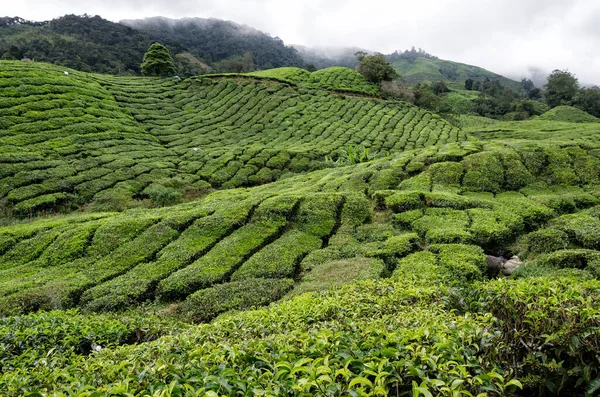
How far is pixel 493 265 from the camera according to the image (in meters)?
10.2

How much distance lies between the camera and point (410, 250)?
11.1 metres

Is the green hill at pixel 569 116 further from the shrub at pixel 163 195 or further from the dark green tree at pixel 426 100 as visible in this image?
the shrub at pixel 163 195

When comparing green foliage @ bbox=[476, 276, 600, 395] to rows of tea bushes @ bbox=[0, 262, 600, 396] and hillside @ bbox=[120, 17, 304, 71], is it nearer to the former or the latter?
rows of tea bushes @ bbox=[0, 262, 600, 396]

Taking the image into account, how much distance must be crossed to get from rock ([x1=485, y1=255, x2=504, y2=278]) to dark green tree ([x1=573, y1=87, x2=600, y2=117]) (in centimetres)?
8507

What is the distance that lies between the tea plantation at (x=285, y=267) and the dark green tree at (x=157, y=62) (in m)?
23.6

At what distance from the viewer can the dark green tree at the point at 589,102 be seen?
73500 millimetres

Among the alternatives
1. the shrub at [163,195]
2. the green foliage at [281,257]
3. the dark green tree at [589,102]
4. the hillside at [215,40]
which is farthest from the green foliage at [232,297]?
the hillside at [215,40]

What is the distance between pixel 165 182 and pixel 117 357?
21042 millimetres

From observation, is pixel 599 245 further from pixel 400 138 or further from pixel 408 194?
pixel 400 138

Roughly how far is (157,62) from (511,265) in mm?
58004

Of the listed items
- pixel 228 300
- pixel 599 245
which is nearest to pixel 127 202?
pixel 228 300

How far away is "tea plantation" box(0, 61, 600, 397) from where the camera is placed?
12.8 feet

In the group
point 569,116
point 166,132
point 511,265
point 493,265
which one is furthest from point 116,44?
point 511,265

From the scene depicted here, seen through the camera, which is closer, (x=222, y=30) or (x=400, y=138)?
(x=400, y=138)
